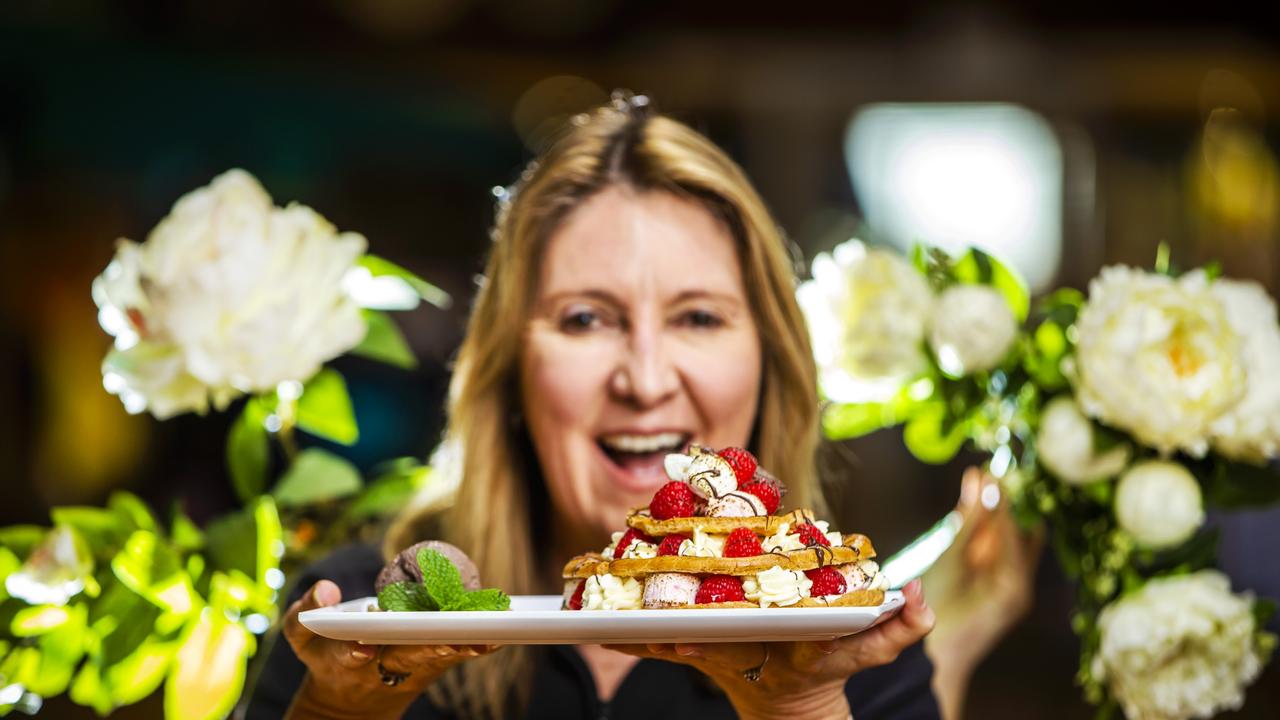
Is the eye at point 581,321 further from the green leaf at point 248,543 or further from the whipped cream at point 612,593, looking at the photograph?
the whipped cream at point 612,593

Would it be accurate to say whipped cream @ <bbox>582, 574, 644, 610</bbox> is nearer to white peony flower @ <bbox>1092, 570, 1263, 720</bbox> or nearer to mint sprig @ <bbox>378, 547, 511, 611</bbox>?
mint sprig @ <bbox>378, 547, 511, 611</bbox>

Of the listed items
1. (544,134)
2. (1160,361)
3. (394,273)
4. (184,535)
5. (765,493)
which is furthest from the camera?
(544,134)

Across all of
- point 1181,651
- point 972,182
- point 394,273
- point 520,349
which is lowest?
point 972,182

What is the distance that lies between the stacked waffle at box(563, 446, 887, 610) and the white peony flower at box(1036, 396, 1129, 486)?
44cm

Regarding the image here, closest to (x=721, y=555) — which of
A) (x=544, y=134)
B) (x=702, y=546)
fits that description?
(x=702, y=546)

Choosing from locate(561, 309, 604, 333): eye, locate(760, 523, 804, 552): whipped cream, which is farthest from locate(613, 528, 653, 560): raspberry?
locate(561, 309, 604, 333): eye

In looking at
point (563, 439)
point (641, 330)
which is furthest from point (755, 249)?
point (563, 439)

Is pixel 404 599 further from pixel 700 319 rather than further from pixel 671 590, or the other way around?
pixel 700 319

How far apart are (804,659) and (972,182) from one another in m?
4.25

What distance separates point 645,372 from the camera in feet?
5.00

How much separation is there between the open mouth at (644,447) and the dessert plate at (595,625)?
0.55 meters

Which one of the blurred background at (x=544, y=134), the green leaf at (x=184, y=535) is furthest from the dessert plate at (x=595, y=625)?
the blurred background at (x=544, y=134)

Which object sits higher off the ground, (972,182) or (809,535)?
(809,535)

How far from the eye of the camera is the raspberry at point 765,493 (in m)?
1.16
